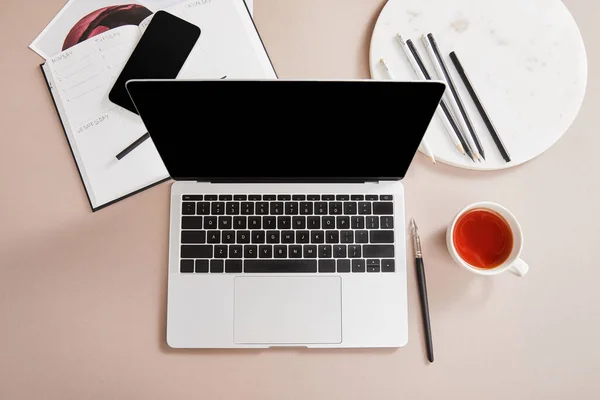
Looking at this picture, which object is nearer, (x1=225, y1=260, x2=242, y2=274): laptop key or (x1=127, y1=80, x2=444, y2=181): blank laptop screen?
(x1=127, y1=80, x2=444, y2=181): blank laptop screen

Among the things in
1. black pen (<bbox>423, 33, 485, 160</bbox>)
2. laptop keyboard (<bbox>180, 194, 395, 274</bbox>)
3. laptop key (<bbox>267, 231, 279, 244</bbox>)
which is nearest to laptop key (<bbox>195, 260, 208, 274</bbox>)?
laptop keyboard (<bbox>180, 194, 395, 274</bbox>)

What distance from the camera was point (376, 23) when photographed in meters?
0.79

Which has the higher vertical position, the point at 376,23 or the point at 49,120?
the point at 376,23

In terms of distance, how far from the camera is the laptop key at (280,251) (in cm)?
72

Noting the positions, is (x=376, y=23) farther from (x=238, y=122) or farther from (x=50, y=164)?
(x=50, y=164)

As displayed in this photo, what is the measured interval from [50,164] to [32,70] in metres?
0.17

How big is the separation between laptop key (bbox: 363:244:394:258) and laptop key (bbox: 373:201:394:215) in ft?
0.17

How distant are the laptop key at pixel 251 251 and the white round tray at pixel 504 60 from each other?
13.0 inches

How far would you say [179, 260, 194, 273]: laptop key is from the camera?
2.36ft

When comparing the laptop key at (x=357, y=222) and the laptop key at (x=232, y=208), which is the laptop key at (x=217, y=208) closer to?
the laptop key at (x=232, y=208)

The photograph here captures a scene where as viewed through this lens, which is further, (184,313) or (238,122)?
(184,313)

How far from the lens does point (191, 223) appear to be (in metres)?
0.73

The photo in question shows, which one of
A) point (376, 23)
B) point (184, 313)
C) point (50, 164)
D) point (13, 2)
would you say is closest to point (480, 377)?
point (184, 313)

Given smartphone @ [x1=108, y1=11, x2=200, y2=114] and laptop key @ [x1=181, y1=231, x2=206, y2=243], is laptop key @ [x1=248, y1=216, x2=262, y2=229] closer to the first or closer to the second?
laptop key @ [x1=181, y1=231, x2=206, y2=243]
